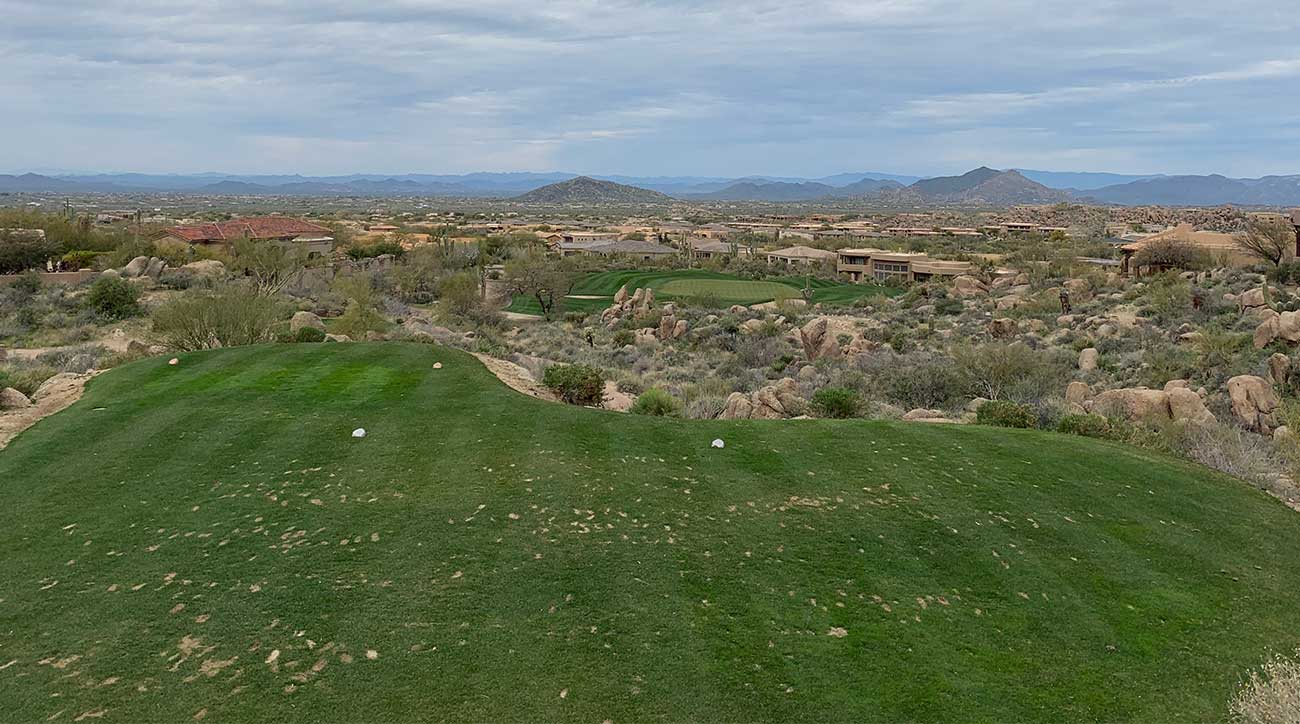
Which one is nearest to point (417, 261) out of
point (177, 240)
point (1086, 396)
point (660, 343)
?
point (177, 240)

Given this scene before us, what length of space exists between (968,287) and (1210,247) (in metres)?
14.7

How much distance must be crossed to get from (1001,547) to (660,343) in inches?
1163

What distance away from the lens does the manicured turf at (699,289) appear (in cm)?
5572

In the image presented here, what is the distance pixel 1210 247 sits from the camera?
166ft

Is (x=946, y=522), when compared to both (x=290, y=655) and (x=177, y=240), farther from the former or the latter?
(x=177, y=240)

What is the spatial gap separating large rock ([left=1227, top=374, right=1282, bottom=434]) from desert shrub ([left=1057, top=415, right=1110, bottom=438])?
20.6ft

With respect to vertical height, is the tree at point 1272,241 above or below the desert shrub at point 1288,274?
above

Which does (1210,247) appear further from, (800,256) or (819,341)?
(800,256)

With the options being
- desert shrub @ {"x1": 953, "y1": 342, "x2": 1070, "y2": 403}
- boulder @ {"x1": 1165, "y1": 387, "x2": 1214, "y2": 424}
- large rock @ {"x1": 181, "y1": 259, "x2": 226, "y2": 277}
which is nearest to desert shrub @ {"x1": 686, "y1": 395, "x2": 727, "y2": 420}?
desert shrub @ {"x1": 953, "y1": 342, "x2": 1070, "y2": 403}

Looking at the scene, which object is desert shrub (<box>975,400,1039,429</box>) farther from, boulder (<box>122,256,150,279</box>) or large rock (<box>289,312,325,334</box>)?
boulder (<box>122,256,150,279</box>)

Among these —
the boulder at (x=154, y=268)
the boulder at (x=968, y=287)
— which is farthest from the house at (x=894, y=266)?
the boulder at (x=154, y=268)

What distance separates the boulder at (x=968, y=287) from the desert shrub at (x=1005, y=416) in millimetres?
37408

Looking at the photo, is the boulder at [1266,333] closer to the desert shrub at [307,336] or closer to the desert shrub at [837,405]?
the desert shrub at [837,405]

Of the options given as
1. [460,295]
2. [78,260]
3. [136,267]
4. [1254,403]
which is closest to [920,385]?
[1254,403]
